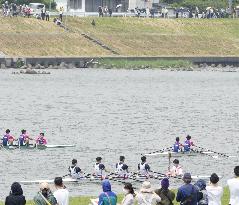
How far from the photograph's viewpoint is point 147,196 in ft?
88.8

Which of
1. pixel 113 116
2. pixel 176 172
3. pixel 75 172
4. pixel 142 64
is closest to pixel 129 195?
pixel 75 172

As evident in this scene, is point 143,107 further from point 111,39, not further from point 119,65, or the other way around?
point 111,39

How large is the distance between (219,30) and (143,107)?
57.4 m

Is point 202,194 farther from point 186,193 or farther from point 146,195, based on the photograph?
point 146,195

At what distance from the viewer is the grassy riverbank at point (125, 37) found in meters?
124

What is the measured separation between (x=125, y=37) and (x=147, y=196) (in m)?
106

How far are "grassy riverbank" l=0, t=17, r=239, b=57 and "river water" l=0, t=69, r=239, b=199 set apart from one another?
7127 millimetres

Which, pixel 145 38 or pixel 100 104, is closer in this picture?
pixel 100 104

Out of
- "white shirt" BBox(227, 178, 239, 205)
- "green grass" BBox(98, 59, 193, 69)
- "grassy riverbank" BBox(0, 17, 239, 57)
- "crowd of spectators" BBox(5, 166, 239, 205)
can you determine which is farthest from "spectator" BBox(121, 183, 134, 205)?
"green grass" BBox(98, 59, 193, 69)

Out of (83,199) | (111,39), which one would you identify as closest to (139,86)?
(111,39)

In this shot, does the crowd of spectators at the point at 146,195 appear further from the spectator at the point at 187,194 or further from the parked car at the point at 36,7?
the parked car at the point at 36,7

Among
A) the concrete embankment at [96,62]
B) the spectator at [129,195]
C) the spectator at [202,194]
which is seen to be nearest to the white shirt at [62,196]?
the spectator at [129,195]

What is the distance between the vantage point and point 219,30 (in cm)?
14425

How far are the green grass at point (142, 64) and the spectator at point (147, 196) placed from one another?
94.7 meters
